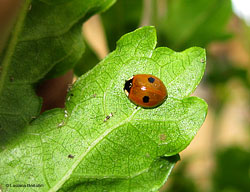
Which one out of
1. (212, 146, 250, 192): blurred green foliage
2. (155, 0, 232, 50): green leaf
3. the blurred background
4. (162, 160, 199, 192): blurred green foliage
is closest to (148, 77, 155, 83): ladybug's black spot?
the blurred background

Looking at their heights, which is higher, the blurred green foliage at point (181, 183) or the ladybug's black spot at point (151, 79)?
the ladybug's black spot at point (151, 79)

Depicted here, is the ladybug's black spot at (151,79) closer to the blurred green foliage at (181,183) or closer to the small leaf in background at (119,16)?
the small leaf in background at (119,16)

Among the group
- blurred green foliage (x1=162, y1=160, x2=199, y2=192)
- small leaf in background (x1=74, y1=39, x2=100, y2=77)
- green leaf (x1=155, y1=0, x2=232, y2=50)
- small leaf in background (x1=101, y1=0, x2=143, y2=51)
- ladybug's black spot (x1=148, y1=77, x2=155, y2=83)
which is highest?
small leaf in background (x1=101, y1=0, x2=143, y2=51)

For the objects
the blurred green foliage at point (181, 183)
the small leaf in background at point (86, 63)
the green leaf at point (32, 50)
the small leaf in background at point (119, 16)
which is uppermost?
the green leaf at point (32, 50)

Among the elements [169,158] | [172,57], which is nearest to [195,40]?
[172,57]

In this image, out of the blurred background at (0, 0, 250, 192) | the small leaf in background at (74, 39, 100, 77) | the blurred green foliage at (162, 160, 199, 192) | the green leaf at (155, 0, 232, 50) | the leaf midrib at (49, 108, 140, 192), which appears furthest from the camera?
the blurred green foliage at (162, 160, 199, 192)

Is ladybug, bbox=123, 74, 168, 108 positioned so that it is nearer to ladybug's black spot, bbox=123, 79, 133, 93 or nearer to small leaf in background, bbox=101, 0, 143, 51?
ladybug's black spot, bbox=123, 79, 133, 93

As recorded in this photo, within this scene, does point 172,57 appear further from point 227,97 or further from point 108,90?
point 227,97

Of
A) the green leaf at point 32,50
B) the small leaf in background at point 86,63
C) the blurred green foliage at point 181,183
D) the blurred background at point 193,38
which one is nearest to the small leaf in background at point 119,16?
the blurred background at point 193,38
